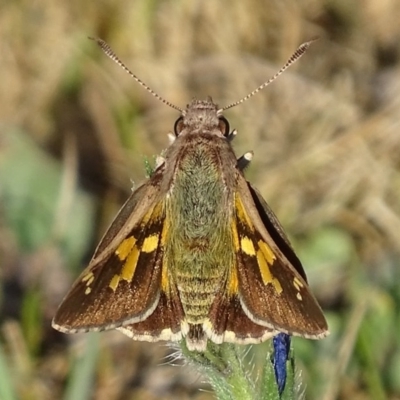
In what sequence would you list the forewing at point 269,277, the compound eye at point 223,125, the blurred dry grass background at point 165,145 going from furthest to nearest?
the blurred dry grass background at point 165,145
the compound eye at point 223,125
the forewing at point 269,277

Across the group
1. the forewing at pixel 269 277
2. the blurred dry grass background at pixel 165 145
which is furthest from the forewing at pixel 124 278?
the blurred dry grass background at pixel 165 145

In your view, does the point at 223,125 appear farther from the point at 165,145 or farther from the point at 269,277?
the point at 165,145

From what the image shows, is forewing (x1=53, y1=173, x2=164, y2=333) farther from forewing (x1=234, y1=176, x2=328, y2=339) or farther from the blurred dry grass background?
the blurred dry grass background

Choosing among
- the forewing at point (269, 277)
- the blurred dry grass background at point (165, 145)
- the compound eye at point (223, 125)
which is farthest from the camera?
the blurred dry grass background at point (165, 145)

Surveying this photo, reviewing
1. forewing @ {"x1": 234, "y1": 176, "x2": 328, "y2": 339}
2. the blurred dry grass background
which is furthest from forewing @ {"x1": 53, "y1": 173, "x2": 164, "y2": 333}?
the blurred dry grass background

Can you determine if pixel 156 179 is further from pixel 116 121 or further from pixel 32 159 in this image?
pixel 116 121

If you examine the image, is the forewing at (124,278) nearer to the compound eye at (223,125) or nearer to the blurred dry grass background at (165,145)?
the compound eye at (223,125)
